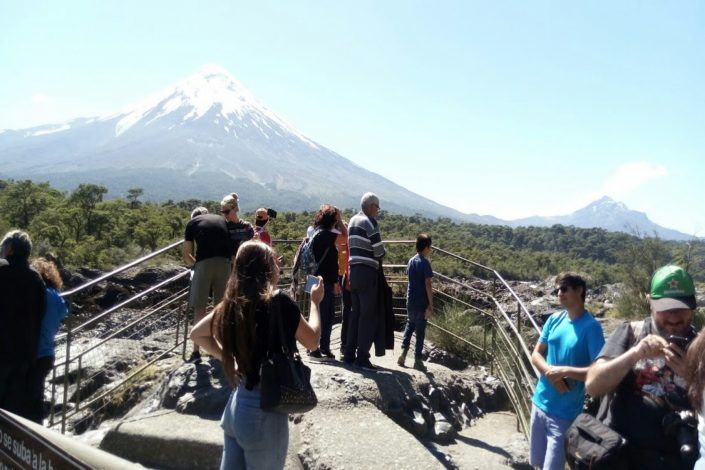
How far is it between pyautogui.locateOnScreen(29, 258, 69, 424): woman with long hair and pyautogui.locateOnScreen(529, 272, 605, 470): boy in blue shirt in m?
3.08

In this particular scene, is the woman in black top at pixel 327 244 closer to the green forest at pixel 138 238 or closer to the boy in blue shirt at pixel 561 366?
the boy in blue shirt at pixel 561 366

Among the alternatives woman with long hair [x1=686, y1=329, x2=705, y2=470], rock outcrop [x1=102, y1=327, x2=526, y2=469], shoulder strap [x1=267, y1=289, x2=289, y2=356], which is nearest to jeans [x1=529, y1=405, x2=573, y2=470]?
rock outcrop [x1=102, y1=327, x2=526, y2=469]

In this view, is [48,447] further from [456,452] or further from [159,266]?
[159,266]

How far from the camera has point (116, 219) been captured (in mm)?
36406

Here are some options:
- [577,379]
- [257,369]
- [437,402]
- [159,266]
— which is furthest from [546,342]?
[159,266]

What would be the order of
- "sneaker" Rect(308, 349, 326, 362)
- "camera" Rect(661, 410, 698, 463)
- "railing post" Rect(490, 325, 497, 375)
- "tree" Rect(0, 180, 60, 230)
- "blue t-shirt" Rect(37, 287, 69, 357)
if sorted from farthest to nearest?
1. "tree" Rect(0, 180, 60, 230)
2. "railing post" Rect(490, 325, 497, 375)
3. "sneaker" Rect(308, 349, 326, 362)
4. "blue t-shirt" Rect(37, 287, 69, 357)
5. "camera" Rect(661, 410, 698, 463)

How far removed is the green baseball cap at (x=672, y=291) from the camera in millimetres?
2477

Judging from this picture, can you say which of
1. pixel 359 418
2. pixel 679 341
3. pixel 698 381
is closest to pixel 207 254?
pixel 359 418

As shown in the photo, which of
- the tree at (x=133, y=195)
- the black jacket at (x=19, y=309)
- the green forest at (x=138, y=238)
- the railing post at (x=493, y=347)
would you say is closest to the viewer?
the black jacket at (x=19, y=309)

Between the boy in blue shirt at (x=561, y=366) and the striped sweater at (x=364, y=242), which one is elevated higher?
the striped sweater at (x=364, y=242)

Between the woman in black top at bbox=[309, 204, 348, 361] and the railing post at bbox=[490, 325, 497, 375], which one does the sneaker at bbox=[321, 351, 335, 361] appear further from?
the railing post at bbox=[490, 325, 497, 375]

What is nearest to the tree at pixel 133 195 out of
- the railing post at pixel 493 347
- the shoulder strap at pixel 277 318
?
the railing post at pixel 493 347

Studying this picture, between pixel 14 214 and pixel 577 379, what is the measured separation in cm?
3746

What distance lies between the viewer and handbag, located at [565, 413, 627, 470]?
2350mm
